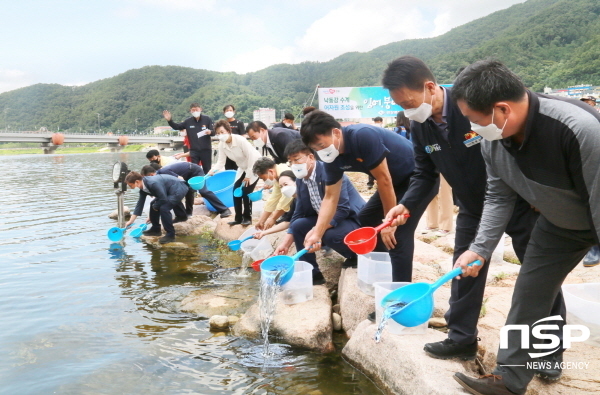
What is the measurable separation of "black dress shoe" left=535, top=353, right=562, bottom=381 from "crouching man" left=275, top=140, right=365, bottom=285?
6.93 feet

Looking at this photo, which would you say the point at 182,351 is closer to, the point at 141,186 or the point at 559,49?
the point at 141,186

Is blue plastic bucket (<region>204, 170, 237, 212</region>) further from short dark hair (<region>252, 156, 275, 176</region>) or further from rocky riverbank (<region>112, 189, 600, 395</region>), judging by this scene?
rocky riverbank (<region>112, 189, 600, 395</region>)

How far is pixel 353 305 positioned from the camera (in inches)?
153

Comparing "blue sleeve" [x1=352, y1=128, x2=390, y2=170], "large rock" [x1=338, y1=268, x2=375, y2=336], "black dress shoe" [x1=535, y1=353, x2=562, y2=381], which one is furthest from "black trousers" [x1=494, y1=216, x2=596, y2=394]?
"large rock" [x1=338, y1=268, x2=375, y2=336]

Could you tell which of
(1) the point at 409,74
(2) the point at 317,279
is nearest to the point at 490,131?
(1) the point at 409,74

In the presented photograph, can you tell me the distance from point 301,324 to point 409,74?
214cm

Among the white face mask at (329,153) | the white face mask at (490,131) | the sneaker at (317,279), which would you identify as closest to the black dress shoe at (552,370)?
the white face mask at (490,131)

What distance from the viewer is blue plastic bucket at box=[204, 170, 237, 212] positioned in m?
8.67

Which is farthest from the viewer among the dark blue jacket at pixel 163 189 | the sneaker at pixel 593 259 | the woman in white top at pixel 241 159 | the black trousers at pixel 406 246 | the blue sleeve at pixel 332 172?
the dark blue jacket at pixel 163 189

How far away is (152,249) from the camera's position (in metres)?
7.54

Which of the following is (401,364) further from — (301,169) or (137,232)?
(137,232)

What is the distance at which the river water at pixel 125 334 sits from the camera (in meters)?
3.33

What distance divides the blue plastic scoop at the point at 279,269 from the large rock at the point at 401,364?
78cm

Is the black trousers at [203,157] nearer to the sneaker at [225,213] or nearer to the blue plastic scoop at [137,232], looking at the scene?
the sneaker at [225,213]
